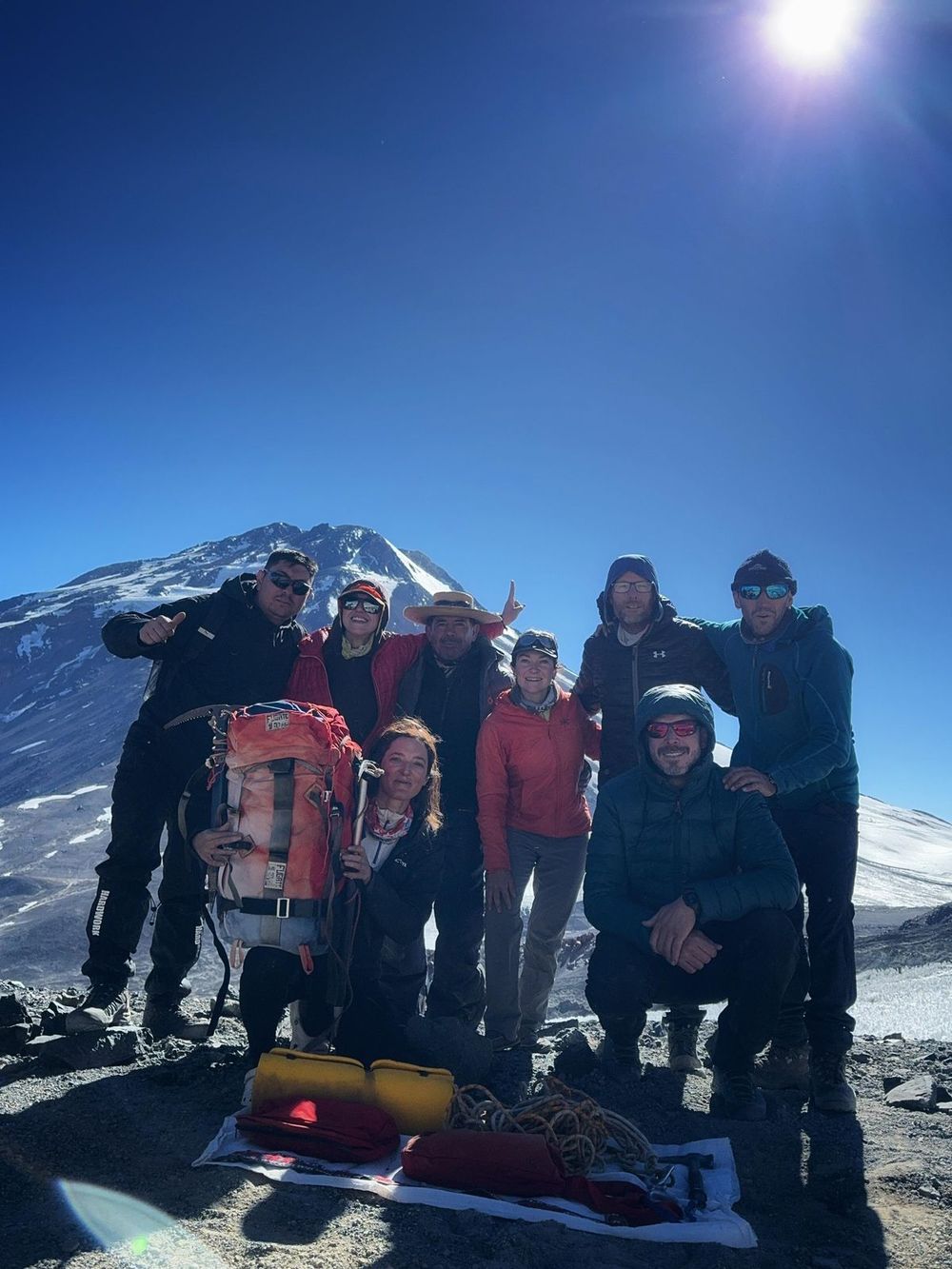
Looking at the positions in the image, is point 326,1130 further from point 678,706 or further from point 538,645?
point 538,645

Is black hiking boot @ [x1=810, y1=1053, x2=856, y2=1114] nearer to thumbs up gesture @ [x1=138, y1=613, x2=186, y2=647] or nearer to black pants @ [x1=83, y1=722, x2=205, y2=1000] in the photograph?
black pants @ [x1=83, y1=722, x2=205, y2=1000]

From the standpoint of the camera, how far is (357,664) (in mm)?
6867

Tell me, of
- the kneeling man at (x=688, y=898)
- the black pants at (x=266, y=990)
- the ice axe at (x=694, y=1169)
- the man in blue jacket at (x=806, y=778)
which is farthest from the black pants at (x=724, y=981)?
the black pants at (x=266, y=990)

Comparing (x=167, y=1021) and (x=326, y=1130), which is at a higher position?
(x=326, y=1130)

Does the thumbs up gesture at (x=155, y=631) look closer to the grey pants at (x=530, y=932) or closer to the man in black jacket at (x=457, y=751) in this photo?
the man in black jacket at (x=457, y=751)

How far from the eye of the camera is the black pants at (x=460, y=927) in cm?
626

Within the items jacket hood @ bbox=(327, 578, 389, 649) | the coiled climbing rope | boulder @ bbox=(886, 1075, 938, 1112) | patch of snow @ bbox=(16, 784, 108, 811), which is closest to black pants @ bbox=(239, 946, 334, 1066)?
the coiled climbing rope

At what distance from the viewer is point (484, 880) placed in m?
6.53

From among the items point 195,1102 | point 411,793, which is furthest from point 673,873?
point 195,1102

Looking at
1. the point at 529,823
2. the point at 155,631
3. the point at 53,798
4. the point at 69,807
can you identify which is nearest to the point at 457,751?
the point at 529,823

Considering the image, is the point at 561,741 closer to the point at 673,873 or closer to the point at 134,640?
the point at 673,873

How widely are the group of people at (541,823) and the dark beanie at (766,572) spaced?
0.02m

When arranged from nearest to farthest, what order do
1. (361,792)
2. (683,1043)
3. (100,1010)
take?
(361,792) < (100,1010) < (683,1043)

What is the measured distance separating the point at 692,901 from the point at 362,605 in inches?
139
